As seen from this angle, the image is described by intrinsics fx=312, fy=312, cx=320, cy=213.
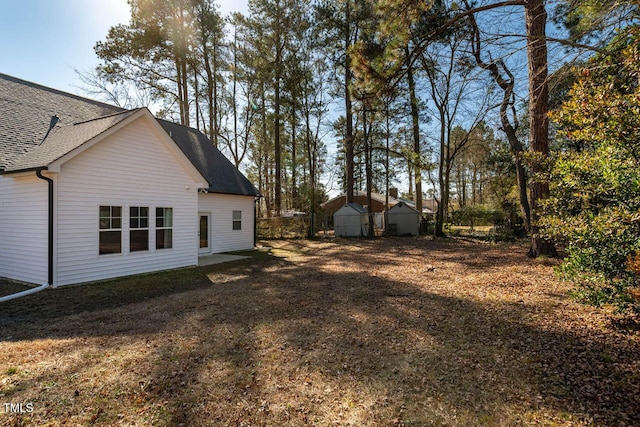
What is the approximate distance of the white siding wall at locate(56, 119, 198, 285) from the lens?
24.8 ft

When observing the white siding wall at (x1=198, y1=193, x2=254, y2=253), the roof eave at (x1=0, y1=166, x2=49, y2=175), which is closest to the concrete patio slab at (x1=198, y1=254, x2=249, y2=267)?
the white siding wall at (x1=198, y1=193, x2=254, y2=253)

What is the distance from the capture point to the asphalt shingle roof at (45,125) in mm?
7828

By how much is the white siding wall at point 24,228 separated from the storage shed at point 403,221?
18.0 m

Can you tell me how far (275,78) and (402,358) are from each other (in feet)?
64.9

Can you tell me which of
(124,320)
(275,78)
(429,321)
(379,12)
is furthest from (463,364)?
(275,78)

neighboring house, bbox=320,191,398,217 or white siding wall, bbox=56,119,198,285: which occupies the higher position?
neighboring house, bbox=320,191,398,217

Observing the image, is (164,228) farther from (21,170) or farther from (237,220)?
(237,220)

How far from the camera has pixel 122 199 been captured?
8.52m

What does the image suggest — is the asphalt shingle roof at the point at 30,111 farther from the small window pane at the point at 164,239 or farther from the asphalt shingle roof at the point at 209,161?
the small window pane at the point at 164,239

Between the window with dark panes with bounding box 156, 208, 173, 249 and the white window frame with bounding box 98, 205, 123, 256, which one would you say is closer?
the white window frame with bounding box 98, 205, 123, 256

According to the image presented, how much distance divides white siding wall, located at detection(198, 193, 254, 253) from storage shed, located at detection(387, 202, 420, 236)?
32.8 feet

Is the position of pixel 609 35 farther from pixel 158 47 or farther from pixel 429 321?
pixel 158 47

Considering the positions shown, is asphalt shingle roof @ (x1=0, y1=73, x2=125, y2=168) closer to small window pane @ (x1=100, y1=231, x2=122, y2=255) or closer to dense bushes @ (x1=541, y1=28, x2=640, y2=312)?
small window pane @ (x1=100, y1=231, x2=122, y2=255)

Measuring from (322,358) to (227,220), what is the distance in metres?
11.6
